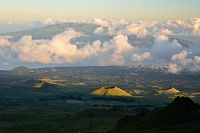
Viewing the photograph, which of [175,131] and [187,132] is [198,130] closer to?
[187,132]

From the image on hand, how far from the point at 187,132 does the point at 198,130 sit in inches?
333

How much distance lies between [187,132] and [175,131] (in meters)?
12.1

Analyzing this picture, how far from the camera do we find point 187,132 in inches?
7328

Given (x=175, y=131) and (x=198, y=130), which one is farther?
(x=175, y=131)

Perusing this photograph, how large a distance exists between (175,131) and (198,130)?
67.2 feet

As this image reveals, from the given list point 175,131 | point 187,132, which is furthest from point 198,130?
point 175,131

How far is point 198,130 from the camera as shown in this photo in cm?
17838
